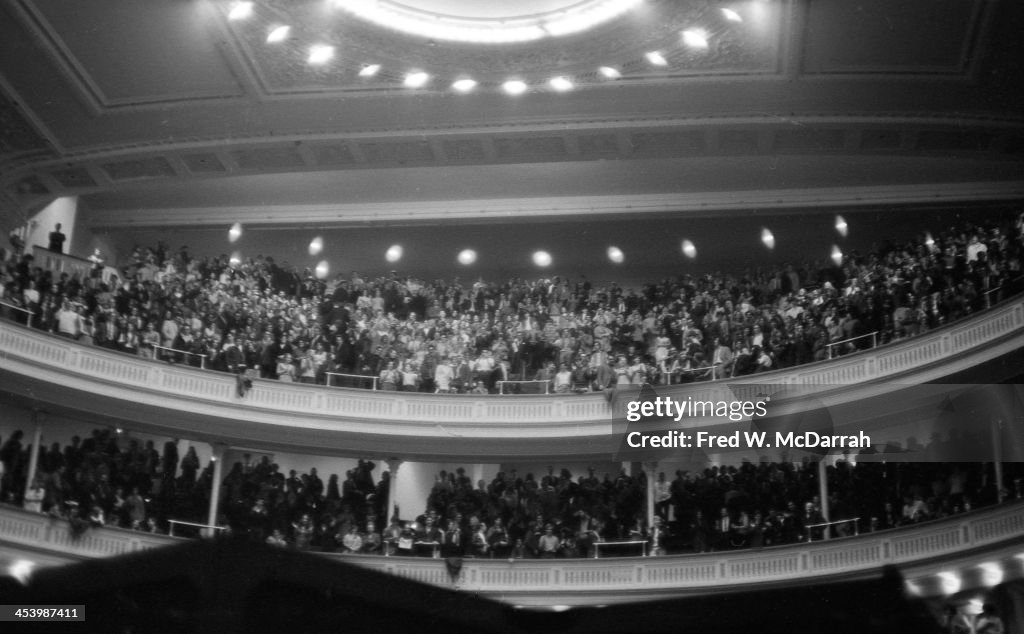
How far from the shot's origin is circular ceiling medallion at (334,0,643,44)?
78.7ft

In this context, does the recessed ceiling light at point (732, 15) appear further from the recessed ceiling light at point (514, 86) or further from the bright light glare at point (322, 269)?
the bright light glare at point (322, 269)

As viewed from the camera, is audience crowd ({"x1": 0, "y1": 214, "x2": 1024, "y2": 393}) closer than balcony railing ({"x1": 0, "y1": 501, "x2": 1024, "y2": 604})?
No

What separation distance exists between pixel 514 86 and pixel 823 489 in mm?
12014

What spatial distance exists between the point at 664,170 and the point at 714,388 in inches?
321

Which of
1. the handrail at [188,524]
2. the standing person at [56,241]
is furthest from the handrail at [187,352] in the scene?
the standing person at [56,241]

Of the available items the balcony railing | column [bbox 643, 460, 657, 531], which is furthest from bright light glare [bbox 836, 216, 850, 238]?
the balcony railing

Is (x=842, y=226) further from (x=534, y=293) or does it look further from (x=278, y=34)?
(x=278, y=34)

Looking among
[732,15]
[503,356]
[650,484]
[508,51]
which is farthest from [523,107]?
[650,484]

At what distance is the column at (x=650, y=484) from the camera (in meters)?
23.9

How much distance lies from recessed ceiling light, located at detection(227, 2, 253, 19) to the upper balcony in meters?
8.30

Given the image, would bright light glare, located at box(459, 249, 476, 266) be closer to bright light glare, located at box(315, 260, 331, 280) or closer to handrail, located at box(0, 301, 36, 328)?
bright light glare, located at box(315, 260, 331, 280)

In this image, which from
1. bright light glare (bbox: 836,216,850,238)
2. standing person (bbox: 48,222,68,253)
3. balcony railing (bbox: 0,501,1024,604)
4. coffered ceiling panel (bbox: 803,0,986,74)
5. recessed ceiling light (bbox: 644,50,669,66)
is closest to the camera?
balcony railing (bbox: 0,501,1024,604)

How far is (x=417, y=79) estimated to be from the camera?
26.4 meters

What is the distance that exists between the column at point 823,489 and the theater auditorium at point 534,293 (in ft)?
0.71
